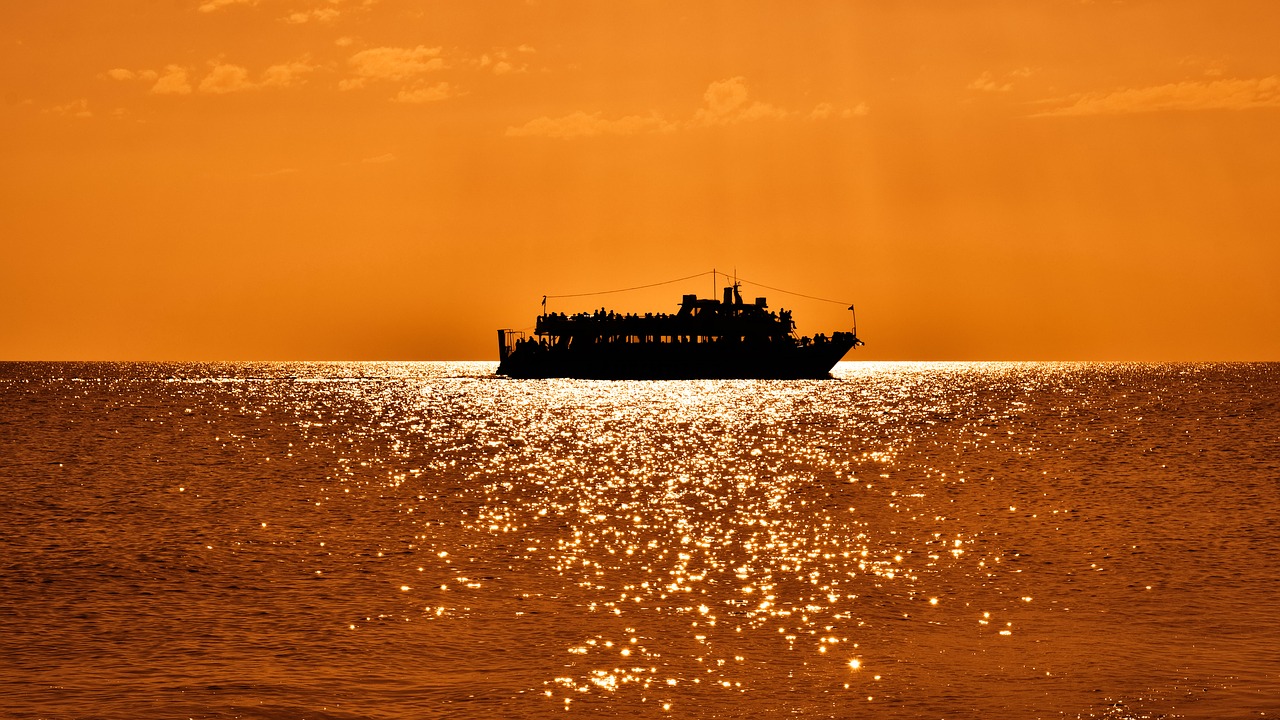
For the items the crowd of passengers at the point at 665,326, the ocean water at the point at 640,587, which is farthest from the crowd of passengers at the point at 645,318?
the ocean water at the point at 640,587

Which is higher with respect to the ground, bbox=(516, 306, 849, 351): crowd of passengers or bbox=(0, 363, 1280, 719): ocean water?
bbox=(516, 306, 849, 351): crowd of passengers

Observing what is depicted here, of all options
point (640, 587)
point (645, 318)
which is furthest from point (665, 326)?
point (640, 587)

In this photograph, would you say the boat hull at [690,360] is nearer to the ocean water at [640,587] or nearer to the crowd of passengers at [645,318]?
the crowd of passengers at [645,318]

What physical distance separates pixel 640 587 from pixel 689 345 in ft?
461

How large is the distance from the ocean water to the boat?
105 meters

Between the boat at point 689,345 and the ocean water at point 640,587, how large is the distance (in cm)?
10531

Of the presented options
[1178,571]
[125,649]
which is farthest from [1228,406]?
[125,649]

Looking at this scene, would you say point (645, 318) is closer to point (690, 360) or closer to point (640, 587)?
point (690, 360)

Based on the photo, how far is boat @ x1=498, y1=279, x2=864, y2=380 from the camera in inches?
6294

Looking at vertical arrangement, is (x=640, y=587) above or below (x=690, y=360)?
below

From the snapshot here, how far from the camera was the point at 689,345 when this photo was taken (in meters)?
163

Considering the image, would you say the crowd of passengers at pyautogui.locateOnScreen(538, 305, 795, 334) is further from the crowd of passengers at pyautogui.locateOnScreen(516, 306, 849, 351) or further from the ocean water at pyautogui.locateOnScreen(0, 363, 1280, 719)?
the ocean water at pyautogui.locateOnScreen(0, 363, 1280, 719)

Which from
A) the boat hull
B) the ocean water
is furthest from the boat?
the ocean water

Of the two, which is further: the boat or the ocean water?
the boat
